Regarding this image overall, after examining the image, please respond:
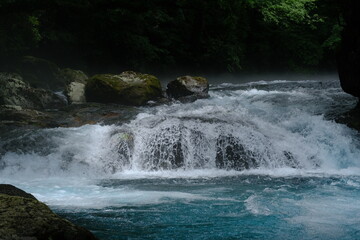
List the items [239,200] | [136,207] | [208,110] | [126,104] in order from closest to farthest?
[136,207] < [239,200] < [208,110] < [126,104]

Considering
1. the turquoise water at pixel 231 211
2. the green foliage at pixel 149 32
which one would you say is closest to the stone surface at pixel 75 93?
the green foliage at pixel 149 32

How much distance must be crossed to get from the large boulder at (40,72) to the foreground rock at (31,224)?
52.6ft

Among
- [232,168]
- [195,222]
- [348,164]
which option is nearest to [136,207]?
[195,222]

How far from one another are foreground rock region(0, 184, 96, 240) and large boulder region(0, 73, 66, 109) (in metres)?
11.8

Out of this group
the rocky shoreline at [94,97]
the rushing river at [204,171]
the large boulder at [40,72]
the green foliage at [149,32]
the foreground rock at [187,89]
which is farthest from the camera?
the green foliage at [149,32]

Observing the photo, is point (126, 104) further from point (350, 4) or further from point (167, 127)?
point (350, 4)

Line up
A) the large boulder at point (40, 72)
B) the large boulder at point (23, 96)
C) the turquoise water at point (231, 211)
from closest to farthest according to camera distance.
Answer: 1. the turquoise water at point (231, 211)
2. the large boulder at point (23, 96)
3. the large boulder at point (40, 72)

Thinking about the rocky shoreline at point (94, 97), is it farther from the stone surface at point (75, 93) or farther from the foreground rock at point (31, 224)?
the foreground rock at point (31, 224)

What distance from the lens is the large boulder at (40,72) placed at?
63.2ft

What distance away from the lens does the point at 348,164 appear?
421 inches

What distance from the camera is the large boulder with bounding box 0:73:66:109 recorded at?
15.0 metres

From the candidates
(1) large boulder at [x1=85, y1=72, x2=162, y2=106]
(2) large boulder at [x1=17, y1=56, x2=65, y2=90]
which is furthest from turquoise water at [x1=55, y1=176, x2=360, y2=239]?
(2) large boulder at [x1=17, y1=56, x2=65, y2=90]

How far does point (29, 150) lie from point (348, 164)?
7.53 metres

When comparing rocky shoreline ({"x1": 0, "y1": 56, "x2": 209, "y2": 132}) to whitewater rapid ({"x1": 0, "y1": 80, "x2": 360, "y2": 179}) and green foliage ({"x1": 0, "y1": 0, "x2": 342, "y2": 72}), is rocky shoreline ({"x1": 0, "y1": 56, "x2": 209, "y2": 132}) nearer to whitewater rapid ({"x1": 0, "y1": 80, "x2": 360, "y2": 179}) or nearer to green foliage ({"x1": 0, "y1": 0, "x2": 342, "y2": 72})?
whitewater rapid ({"x1": 0, "y1": 80, "x2": 360, "y2": 179})
